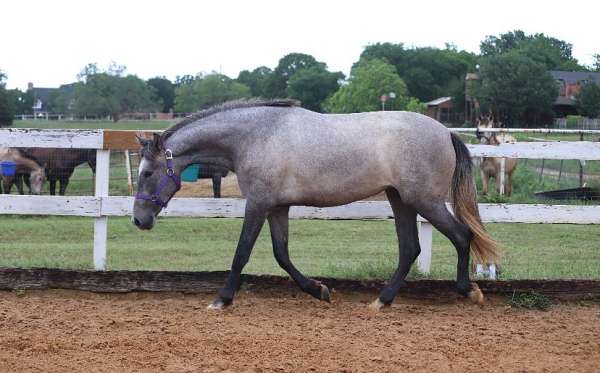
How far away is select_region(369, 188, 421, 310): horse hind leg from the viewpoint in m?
5.82

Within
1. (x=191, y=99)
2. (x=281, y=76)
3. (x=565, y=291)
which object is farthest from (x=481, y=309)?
(x=281, y=76)

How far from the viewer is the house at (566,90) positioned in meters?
57.2

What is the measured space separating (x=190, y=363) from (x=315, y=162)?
2.07 metres

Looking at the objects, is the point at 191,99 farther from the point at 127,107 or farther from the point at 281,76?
the point at 281,76

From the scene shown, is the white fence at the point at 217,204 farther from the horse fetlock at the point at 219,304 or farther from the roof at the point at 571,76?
the roof at the point at 571,76

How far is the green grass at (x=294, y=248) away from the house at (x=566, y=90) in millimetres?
48689

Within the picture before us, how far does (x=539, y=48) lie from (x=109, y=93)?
134ft

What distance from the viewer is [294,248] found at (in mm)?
9617

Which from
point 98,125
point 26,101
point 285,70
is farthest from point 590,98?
point 26,101

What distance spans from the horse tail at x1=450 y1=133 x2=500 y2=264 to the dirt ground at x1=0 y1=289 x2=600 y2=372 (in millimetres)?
406

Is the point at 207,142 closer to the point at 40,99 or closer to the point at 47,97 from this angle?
the point at 40,99

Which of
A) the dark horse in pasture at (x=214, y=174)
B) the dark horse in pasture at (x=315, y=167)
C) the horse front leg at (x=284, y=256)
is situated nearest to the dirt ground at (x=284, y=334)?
the horse front leg at (x=284, y=256)

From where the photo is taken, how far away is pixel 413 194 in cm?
564

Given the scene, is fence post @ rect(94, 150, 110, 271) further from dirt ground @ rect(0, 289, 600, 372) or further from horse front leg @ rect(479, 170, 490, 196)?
horse front leg @ rect(479, 170, 490, 196)
